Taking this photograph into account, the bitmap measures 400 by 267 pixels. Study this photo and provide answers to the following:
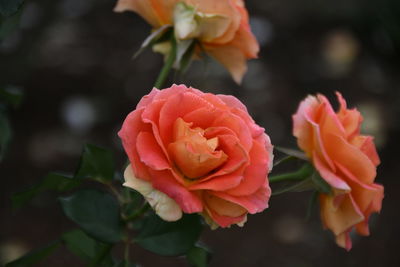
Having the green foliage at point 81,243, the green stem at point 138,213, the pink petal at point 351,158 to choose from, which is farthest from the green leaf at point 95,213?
the pink petal at point 351,158

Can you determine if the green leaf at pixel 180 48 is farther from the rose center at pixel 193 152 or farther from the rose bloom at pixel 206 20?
the rose center at pixel 193 152

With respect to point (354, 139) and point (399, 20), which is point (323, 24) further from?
point (354, 139)

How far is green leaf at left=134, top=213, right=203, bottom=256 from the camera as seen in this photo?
26.2 inches

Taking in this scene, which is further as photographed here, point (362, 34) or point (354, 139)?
point (362, 34)

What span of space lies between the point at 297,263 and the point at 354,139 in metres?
1.22

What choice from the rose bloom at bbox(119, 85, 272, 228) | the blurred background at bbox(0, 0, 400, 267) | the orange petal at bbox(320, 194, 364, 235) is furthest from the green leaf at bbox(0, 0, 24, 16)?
the blurred background at bbox(0, 0, 400, 267)

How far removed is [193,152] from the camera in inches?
20.8

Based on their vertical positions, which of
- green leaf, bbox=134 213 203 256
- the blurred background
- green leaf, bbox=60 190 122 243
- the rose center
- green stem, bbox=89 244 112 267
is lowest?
the blurred background

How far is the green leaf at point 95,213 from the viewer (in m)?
0.67

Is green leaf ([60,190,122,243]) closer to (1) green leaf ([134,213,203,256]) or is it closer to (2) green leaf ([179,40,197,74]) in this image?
(1) green leaf ([134,213,203,256])

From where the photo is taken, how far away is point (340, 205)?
2.21ft

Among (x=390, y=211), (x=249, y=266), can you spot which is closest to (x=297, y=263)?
(x=249, y=266)

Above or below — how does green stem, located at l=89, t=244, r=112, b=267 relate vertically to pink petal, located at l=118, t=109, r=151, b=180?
below

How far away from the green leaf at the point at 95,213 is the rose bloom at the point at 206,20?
7.4 inches
